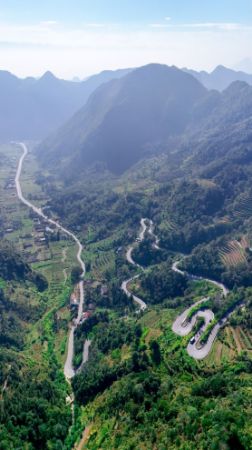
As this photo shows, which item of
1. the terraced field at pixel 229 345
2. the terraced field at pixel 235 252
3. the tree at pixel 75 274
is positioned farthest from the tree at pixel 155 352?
the tree at pixel 75 274

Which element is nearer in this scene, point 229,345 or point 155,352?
point 155,352

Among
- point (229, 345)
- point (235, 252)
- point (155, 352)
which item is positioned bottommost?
point (229, 345)

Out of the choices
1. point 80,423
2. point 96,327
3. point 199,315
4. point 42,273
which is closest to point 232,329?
point 199,315

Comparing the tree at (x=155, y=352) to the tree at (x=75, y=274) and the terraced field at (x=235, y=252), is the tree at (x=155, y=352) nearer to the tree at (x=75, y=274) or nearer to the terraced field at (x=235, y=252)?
the terraced field at (x=235, y=252)

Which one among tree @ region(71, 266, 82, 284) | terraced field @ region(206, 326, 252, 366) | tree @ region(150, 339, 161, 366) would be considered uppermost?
tree @ region(150, 339, 161, 366)

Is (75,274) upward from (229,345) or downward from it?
downward

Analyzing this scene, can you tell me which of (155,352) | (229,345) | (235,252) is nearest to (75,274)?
(235,252)

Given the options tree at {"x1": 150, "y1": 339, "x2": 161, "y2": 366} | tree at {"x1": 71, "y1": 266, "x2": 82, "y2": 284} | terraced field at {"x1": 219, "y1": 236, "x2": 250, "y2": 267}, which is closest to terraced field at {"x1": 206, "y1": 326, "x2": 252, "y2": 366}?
tree at {"x1": 150, "y1": 339, "x2": 161, "y2": 366}

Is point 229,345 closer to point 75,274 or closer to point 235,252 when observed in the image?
Answer: point 235,252

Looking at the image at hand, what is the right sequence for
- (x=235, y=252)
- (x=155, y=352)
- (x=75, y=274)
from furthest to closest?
(x=75, y=274) → (x=235, y=252) → (x=155, y=352)

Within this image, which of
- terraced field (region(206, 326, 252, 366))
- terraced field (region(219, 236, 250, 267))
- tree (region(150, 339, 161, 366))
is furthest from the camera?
terraced field (region(219, 236, 250, 267))

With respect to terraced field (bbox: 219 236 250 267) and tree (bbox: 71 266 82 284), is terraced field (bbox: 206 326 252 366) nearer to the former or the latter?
terraced field (bbox: 219 236 250 267)
